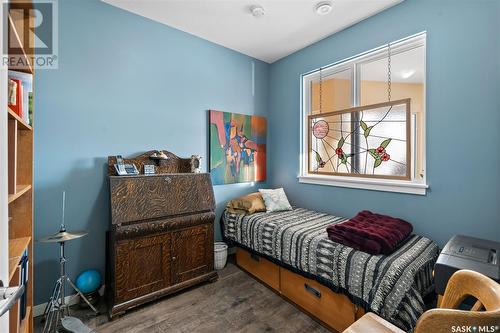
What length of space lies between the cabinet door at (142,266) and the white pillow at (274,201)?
1.29 m

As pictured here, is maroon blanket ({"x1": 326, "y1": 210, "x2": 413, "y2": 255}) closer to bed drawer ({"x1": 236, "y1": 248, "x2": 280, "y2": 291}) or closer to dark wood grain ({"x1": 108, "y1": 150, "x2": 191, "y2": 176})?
bed drawer ({"x1": 236, "y1": 248, "x2": 280, "y2": 291})

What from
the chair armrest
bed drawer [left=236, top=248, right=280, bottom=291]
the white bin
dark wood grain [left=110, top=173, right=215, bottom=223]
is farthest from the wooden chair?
the white bin

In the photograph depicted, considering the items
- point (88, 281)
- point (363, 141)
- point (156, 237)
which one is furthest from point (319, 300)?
point (88, 281)

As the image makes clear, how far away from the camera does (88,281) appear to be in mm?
2080

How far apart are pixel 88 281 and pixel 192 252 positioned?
36.4 inches

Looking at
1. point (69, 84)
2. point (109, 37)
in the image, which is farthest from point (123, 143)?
point (109, 37)

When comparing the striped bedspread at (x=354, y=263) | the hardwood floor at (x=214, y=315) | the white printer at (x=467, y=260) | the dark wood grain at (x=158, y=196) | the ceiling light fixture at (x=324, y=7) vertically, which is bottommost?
the hardwood floor at (x=214, y=315)

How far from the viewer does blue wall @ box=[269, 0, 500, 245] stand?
176 centimetres

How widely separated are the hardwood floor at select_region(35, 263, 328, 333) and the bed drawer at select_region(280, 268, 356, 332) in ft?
0.25

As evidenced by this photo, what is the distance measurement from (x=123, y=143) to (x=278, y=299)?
2.22 meters

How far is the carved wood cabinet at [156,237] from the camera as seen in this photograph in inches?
77.7

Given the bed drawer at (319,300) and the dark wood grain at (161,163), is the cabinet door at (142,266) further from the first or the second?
the bed drawer at (319,300)

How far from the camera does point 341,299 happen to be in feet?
5.94

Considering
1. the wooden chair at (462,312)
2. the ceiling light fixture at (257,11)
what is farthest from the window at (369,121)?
the wooden chair at (462,312)
